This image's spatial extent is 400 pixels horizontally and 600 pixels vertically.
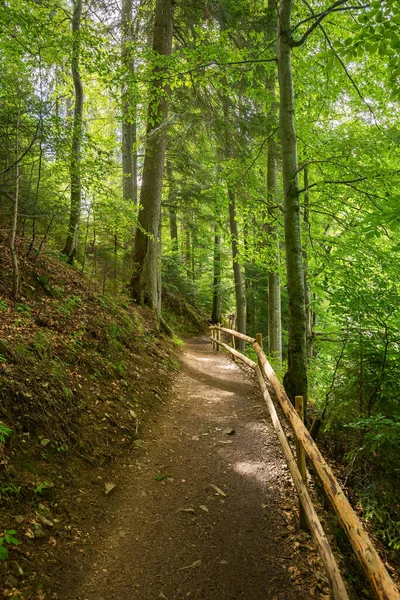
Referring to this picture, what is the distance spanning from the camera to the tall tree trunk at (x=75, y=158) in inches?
249

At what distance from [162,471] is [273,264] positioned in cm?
629

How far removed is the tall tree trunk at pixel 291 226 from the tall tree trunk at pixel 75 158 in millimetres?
3826

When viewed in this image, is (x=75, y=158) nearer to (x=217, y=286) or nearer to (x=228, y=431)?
(x=228, y=431)

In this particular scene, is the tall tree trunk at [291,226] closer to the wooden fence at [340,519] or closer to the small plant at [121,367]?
the wooden fence at [340,519]

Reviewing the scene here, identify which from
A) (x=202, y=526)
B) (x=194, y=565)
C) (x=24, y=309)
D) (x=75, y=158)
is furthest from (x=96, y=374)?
(x=75, y=158)

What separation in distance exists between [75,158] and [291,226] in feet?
15.3

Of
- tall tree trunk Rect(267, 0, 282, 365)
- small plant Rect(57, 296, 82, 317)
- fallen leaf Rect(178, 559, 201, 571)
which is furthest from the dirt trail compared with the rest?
tall tree trunk Rect(267, 0, 282, 365)

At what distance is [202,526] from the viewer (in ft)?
10.9

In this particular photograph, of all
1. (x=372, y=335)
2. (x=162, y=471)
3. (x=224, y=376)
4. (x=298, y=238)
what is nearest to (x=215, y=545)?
(x=162, y=471)

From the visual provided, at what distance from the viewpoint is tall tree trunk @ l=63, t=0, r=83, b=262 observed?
634 centimetres

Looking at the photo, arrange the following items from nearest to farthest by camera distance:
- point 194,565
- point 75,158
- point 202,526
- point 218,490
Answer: point 194,565, point 202,526, point 218,490, point 75,158

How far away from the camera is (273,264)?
354 inches

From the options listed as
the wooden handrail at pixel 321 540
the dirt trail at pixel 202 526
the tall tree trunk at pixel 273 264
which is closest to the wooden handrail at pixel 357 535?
the wooden handrail at pixel 321 540

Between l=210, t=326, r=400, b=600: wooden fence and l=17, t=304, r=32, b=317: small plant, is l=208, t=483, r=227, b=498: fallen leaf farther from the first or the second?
l=17, t=304, r=32, b=317: small plant
